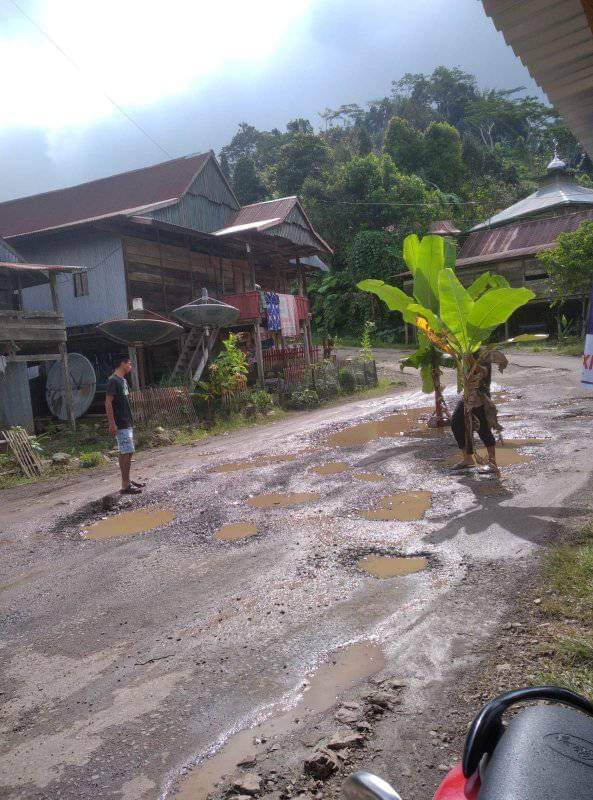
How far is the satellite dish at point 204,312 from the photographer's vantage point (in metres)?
15.5

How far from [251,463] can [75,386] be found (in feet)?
32.9

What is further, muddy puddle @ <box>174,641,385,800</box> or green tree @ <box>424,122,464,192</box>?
green tree @ <box>424,122,464,192</box>

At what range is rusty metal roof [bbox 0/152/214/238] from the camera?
66.9 ft

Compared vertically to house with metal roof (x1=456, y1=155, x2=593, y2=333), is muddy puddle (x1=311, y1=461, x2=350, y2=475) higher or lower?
lower

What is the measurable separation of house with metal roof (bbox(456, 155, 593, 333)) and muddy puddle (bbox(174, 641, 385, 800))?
1062 inches

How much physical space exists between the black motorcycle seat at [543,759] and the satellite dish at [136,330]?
14.0m

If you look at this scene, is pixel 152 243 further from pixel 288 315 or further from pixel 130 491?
pixel 130 491

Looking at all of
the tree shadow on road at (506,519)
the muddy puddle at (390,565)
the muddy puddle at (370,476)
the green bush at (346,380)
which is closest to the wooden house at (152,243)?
the green bush at (346,380)

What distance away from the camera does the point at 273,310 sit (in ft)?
66.2

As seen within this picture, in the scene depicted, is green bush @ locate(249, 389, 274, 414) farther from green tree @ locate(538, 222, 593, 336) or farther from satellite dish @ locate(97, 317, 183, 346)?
green tree @ locate(538, 222, 593, 336)

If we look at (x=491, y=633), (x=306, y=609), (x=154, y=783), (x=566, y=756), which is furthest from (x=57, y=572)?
(x=566, y=756)

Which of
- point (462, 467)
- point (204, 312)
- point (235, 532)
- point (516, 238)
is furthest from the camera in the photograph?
point (516, 238)

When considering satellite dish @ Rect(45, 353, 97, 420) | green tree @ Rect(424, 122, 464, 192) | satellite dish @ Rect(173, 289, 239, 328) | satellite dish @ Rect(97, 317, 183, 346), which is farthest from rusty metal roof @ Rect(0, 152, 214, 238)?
green tree @ Rect(424, 122, 464, 192)

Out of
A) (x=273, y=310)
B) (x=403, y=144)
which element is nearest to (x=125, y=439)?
(x=273, y=310)
